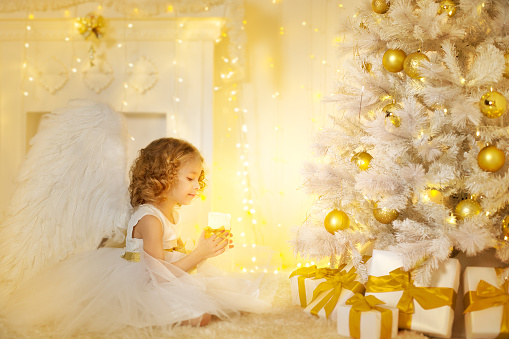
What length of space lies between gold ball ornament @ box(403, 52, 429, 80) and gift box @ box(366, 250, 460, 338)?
0.63m

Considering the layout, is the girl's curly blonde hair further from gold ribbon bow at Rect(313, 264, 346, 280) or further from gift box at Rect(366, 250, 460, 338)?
gift box at Rect(366, 250, 460, 338)

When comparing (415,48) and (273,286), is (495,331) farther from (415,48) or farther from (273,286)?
(415,48)

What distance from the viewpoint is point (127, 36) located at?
2.72m

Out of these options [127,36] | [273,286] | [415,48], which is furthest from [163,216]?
[127,36]

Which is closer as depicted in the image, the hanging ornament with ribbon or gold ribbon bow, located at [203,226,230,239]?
gold ribbon bow, located at [203,226,230,239]

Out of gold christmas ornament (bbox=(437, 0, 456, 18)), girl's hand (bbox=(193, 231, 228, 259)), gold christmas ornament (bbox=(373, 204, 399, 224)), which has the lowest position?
girl's hand (bbox=(193, 231, 228, 259))

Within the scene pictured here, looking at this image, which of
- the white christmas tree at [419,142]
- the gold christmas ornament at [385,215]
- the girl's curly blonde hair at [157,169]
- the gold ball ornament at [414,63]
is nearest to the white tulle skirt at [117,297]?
the girl's curly blonde hair at [157,169]

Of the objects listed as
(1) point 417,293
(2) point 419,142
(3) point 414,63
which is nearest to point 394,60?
(3) point 414,63

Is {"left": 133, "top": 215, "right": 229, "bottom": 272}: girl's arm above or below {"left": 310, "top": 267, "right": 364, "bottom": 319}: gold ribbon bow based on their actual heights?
above

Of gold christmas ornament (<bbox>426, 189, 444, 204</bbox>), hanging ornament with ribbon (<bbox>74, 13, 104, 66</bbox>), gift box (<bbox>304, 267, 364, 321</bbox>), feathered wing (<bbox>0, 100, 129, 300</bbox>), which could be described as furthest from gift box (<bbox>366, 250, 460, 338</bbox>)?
hanging ornament with ribbon (<bbox>74, 13, 104, 66</bbox>)

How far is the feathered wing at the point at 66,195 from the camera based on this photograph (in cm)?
172

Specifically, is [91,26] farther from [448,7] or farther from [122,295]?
[448,7]

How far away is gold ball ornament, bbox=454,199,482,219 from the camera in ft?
4.97

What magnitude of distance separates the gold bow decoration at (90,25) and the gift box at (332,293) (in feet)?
6.33
